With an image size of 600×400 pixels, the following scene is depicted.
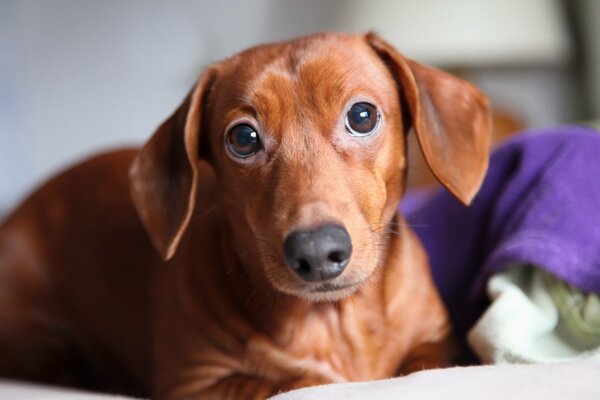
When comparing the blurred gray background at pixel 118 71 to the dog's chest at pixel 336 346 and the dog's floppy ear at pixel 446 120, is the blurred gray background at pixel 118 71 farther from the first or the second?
the dog's chest at pixel 336 346

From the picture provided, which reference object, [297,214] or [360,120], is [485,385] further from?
[360,120]

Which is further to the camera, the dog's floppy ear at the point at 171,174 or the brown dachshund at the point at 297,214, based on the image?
the dog's floppy ear at the point at 171,174

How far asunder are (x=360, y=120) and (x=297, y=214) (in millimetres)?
278

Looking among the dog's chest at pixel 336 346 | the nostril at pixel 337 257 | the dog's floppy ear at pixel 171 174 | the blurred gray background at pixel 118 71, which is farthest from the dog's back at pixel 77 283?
the blurred gray background at pixel 118 71

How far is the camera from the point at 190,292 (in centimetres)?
149

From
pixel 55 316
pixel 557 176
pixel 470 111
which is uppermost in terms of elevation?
pixel 470 111

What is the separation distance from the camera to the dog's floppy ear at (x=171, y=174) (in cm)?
141

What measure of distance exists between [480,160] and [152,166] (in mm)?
627

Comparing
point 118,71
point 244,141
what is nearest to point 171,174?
point 244,141

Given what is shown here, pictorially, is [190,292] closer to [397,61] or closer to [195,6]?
[397,61]

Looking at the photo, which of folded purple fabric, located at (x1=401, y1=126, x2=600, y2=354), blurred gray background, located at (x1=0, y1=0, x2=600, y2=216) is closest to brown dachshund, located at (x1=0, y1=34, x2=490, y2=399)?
folded purple fabric, located at (x1=401, y1=126, x2=600, y2=354)

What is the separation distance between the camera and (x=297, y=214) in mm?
1127

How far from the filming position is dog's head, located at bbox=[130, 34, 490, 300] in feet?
3.78

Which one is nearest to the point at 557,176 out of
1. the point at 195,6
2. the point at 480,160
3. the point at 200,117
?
the point at 480,160
